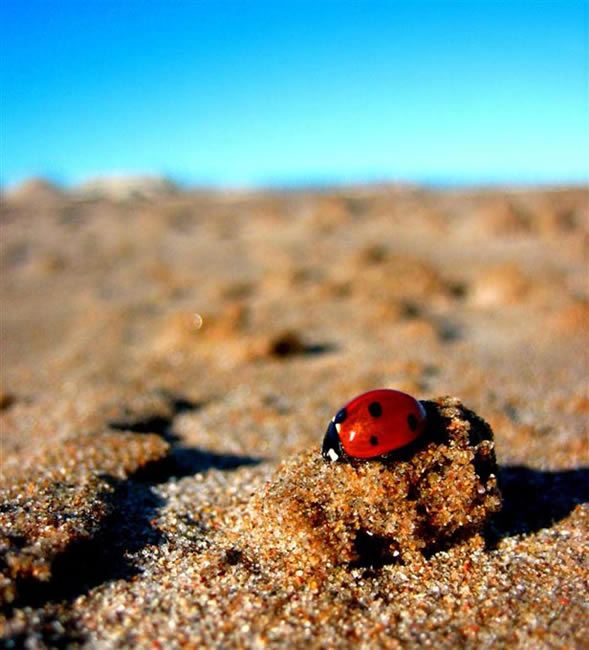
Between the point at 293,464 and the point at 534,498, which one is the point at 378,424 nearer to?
the point at 293,464

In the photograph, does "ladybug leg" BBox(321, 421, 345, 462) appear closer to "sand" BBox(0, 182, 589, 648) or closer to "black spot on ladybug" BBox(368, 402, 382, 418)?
"sand" BBox(0, 182, 589, 648)

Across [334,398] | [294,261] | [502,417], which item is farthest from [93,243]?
[502,417]

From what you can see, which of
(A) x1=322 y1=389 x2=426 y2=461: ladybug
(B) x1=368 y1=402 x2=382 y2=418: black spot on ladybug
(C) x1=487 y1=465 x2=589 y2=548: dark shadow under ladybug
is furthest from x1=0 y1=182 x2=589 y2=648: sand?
(B) x1=368 y1=402 x2=382 y2=418: black spot on ladybug

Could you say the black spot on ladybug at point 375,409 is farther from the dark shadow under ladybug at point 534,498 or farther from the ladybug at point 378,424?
the dark shadow under ladybug at point 534,498

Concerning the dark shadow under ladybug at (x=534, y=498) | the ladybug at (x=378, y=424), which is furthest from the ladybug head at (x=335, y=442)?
the dark shadow under ladybug at (x=534, y=498)

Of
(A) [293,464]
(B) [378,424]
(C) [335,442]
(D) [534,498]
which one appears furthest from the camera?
(D) [534,498]

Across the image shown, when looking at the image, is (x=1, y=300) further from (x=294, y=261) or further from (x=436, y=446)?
(x=436, y=446)

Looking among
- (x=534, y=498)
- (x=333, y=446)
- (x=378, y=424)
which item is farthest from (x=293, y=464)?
(x=534, y=498)
